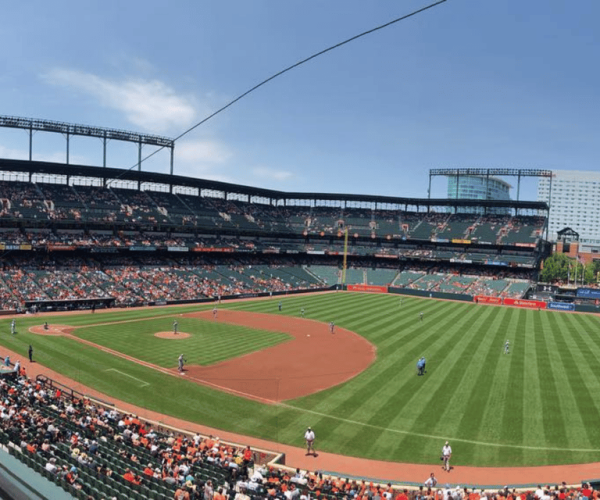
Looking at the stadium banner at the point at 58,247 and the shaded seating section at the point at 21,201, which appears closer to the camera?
the stadium banner at the point at 58,247

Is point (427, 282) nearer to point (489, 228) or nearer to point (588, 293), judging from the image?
point (489, 228)

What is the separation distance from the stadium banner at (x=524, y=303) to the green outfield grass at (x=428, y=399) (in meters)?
23.9

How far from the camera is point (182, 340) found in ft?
118

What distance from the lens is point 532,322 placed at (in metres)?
50.3

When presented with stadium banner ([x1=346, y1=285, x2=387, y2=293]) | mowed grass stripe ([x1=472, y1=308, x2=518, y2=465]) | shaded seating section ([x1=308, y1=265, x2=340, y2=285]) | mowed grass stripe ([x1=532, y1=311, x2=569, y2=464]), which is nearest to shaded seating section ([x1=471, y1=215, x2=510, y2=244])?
stadium banner ([x1=346, y1=285, x2=387, y2=293])

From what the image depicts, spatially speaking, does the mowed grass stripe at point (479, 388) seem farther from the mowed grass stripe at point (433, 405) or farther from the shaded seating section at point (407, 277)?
the shaded seating section at point (407, 277)

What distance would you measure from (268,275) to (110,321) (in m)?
35.2

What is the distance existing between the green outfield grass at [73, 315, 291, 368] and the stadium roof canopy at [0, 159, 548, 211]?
1692 cm

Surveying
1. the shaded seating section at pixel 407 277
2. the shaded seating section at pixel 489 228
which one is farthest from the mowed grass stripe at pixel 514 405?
the shaded seating section at pixel 489 228

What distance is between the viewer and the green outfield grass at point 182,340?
31188mm

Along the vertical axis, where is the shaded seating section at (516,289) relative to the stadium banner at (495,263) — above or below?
below

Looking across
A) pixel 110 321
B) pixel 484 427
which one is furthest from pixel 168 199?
pixel 484 427

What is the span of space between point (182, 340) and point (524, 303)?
164 ft

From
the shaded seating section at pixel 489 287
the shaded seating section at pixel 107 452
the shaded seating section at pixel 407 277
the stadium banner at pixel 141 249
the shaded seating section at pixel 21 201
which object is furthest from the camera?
the shaded seating section at pixel 407 277
